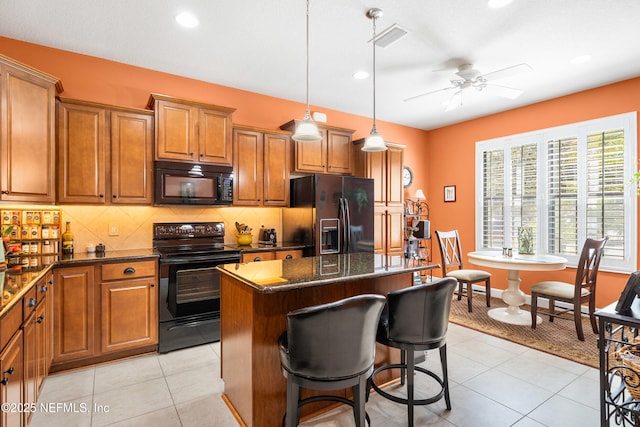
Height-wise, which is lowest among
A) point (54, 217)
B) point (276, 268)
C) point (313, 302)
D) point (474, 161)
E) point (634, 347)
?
point (634, 347)

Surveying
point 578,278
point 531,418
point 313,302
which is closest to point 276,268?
point 313,302

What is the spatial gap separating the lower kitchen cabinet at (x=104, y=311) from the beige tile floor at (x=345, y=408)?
0.15 metres

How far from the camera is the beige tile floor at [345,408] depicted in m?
2.15

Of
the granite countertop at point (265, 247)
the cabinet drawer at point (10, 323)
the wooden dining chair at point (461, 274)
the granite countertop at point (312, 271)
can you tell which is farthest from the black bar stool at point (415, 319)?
the wooden dining chair at point (461, 274)

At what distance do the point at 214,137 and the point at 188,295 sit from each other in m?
1.74

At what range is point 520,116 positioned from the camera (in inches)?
196

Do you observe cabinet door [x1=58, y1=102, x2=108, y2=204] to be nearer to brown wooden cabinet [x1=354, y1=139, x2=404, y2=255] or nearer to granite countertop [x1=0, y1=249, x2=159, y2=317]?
granite countertop [x1=0, y1=249, x2=159, y2=317]

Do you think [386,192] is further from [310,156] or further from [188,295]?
[188,295]

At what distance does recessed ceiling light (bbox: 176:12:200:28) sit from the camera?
105 inches

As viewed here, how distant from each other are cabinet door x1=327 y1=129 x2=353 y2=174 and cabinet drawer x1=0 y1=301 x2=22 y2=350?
3.61 m

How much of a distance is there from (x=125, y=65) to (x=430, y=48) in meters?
3.19

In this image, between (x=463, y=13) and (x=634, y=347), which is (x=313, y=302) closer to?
(x=634, y=347)

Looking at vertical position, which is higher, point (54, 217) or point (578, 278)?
point (54, 217)

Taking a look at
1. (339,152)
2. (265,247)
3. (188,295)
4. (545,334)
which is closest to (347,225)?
(265,247)
